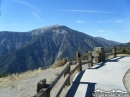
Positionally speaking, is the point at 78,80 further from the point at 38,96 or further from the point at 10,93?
the point at 38,96

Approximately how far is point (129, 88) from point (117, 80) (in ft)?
3.91

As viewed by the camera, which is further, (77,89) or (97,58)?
(97,58)

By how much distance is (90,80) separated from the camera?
7.73 metres

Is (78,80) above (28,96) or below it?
above

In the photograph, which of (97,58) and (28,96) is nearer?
(28,96)

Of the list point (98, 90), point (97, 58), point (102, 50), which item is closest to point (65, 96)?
point (98, 90)

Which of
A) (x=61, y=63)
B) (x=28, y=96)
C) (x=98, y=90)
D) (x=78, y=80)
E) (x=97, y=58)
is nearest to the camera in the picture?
(x=98, y=90)

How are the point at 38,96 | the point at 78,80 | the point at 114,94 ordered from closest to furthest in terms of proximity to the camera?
the point at 38,96
the point at 114,94
the point at 78,80

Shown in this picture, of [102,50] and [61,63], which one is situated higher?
[102,50]

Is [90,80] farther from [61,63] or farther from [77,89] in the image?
[61,63]

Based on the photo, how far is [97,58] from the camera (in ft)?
42.5

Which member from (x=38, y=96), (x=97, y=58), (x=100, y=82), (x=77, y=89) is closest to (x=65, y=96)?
(x=77, y=89)

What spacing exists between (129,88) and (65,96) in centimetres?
262

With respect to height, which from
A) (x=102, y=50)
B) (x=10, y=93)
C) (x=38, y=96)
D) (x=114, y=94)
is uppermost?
(x=102, y=50)
